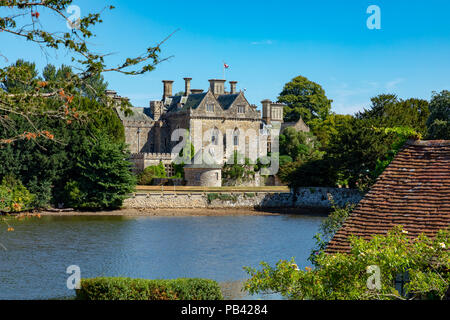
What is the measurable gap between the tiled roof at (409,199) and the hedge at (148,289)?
5.66 metres

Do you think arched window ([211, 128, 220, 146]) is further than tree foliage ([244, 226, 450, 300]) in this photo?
Yes

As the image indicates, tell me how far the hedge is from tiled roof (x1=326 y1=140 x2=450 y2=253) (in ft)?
18.6

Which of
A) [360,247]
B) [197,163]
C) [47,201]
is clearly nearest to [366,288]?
[360,247]

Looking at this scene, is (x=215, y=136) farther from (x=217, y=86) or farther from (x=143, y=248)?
(x=143, y=248)

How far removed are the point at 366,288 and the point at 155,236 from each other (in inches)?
995

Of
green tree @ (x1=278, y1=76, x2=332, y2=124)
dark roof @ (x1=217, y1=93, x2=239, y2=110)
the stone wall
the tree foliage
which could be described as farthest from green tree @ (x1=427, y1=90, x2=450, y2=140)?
the tree foliage

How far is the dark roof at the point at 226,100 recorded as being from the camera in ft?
206

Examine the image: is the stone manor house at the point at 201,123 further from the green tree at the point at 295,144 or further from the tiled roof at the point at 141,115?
the green tree at the point at 295,144

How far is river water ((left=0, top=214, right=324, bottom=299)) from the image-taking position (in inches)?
869

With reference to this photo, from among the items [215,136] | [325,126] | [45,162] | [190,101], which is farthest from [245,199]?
[325,126]

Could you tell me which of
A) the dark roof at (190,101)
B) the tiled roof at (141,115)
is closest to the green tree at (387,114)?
the dark roof at (190,101)

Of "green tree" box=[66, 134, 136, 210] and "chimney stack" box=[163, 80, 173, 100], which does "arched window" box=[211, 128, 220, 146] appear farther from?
"green tree" box=[66, 134, 136, 210]

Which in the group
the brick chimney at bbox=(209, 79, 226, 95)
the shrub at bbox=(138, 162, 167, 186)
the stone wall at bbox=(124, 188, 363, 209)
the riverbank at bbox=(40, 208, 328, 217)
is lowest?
the riverbank at bbox=(40, 208, 328, 217)
